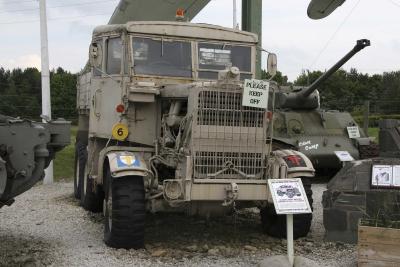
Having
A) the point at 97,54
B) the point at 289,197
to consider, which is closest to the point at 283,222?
the point at 289,197

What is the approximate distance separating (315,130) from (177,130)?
7218 mm

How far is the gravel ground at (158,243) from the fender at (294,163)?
0.78m

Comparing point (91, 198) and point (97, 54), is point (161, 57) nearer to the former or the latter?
point (97, 54)

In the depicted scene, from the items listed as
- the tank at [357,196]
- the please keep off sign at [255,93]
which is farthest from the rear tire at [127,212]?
the tank at [357,196]

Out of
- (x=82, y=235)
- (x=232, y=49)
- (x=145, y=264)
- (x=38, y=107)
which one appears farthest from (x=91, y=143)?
(x=38, y=107)

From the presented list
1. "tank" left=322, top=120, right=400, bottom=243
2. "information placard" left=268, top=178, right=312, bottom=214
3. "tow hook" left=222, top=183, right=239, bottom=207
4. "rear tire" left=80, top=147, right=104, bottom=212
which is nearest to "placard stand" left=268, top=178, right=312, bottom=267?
"information placard" left=268, top=178, right=312, bottom=214

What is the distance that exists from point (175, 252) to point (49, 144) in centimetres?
170

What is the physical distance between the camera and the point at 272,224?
24.4ft

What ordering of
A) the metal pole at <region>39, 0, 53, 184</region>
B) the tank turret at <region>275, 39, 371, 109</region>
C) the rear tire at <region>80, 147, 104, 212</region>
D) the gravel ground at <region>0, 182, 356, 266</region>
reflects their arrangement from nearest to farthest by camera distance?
the gravel ground at <region>0, 182, 356, 266</region> < the rear tire at <region>80, 147, 104, 212</region> < the metal pole at <region>39, 0, 53, 184</region> < the tank turret at <region>275, 39, 371, 109</region>

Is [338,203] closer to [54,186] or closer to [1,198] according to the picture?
[1,198]

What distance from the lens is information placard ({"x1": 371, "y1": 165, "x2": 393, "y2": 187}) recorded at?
6812mm

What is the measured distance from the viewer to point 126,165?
655 cm

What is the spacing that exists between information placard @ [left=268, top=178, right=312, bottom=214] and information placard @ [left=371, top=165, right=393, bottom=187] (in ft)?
4.33

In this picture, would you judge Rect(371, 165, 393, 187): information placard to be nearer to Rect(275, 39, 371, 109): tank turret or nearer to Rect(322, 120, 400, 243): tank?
Rect(322, 120, 400, 243): tank
